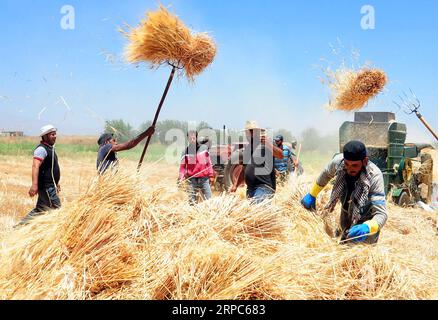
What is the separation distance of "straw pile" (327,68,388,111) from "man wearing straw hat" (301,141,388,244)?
4.44 m

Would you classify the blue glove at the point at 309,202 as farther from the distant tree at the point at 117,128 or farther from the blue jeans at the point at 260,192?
the distant tree at the point at 117,128

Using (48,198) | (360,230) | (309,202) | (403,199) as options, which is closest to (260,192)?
(309,202)

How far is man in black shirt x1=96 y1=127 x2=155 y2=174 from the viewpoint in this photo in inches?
200

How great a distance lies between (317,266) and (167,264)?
97cm

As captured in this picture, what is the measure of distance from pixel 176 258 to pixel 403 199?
764 centimetres

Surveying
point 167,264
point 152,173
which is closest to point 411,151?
point 152,173

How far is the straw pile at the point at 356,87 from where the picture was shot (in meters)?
7.85

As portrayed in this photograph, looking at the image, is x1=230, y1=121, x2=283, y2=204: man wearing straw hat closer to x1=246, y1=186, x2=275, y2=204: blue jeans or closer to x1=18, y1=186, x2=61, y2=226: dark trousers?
x1=246, y1=186, x2=275, y2=204: blue jeans

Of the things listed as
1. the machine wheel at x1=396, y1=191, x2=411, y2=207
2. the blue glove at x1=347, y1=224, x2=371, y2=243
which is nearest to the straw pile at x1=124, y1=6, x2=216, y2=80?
the blue glove at x1=347, y1=224, x2=371, y2=243

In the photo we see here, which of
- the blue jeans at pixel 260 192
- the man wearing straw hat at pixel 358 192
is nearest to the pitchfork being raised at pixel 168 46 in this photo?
the blue jeans at pixel 260 192

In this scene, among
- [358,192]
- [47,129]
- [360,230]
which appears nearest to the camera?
[360,230]

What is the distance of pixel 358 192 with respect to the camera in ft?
12.1

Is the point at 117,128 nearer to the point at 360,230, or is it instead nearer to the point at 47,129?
the point at 47,129

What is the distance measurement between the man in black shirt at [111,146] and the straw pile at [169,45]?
0.89 meters
